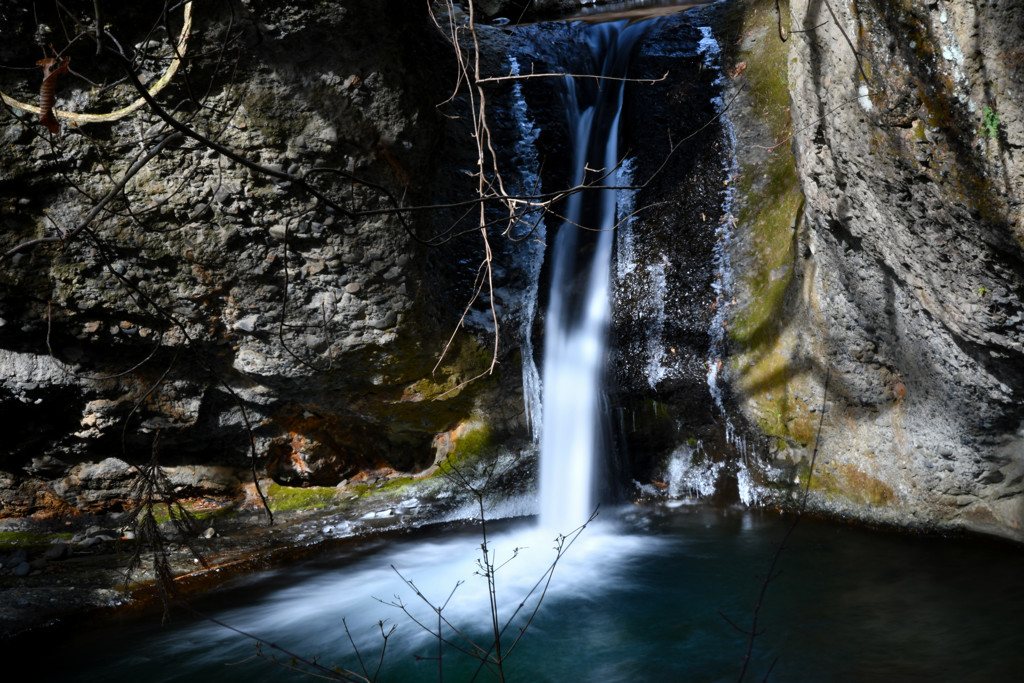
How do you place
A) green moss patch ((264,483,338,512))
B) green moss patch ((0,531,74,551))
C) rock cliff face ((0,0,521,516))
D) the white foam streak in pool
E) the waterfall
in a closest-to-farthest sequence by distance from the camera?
1. the white foam streak in pool
2. rock cliff face ((0,0,521,516))
3. green moss patch ((0,531,74,551))
4. the waterfall
5. green moss patch ((264,483,338,512))

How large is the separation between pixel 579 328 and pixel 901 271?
2384mm

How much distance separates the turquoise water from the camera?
3.48m

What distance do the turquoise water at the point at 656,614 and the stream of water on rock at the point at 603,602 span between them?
0.01m

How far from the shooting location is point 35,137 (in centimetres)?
411

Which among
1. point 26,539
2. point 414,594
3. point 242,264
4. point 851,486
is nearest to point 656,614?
point 414,594

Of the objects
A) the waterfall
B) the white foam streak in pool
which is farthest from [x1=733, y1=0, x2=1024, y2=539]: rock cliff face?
the white foam streak in pool

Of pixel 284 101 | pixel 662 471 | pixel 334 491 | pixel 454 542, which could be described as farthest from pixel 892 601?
pixel 284 101

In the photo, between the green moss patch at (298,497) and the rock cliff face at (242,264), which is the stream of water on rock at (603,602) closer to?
the green moss patch at (298,497)

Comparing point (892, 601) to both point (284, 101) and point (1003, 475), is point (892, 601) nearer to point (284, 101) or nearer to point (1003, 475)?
point (1003, 475)

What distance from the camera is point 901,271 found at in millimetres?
3812

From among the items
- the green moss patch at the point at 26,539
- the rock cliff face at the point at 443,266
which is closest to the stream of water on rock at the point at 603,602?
the rock cliff face at the point at 443,266

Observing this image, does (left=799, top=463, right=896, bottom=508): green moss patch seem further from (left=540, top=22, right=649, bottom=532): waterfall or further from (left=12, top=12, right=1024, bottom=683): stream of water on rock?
(left=540, top=22, right=649, bottom=532): waterfall

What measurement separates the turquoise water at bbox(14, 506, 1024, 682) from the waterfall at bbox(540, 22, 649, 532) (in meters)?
0.49

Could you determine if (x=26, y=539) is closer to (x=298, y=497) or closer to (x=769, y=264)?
(x=298, y=497)
